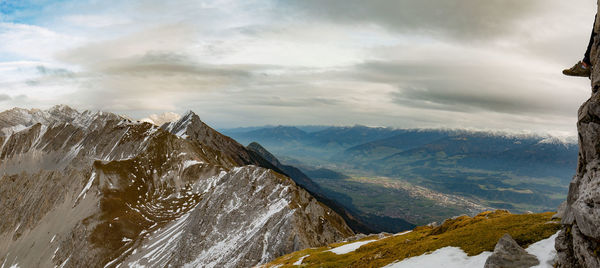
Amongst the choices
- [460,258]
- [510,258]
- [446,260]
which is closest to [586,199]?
[510,258]

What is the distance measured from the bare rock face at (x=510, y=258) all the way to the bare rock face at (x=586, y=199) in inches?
92.6

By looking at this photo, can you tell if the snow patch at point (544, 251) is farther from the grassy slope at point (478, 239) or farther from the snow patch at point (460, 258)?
the grassy slope at point (478, 239)

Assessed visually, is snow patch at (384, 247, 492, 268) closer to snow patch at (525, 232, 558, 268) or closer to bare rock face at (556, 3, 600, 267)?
snow patch at (525, 232, 558, 268)

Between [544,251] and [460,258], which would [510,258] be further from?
[460,258]

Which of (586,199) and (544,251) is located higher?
(586,199)

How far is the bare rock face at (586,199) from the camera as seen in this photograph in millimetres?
19370

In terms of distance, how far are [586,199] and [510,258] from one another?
297 inches

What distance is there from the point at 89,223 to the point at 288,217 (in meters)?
145

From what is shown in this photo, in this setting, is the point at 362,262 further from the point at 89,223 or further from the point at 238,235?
the point at 89,223

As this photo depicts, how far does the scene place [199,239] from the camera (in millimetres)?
142875

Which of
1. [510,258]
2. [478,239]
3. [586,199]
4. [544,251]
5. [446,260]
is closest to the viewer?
[586,199]

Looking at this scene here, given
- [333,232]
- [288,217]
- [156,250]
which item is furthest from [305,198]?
[156,250]

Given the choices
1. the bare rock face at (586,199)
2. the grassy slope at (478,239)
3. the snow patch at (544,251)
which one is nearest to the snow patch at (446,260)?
the grassy slope at (478,239)

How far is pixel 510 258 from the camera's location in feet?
81.6
